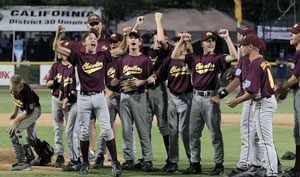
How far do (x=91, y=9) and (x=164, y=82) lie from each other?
83.1ft

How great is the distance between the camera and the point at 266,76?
9.95 meters

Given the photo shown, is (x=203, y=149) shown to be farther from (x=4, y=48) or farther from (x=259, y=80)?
(x=4, y=48)

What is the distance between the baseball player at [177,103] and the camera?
38.5 ft

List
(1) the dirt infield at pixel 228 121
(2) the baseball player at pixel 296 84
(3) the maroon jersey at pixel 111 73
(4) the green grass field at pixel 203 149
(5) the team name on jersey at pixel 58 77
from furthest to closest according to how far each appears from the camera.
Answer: (1) the dirt infield at pixel 228 121 < (5) the team name on jersey at pixel 58 77 < (3) the maroon jersey at pixel 111 73 < (4) the green grass field at pixel 203 149 < (2) the baseball player at pixel 296 84

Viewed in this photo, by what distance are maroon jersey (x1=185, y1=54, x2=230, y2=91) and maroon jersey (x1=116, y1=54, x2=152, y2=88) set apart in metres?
0.78

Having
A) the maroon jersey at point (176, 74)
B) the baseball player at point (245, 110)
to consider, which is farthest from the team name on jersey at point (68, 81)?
the baseball player at point (245, 110)

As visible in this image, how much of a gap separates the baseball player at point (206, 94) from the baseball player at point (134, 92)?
58cm

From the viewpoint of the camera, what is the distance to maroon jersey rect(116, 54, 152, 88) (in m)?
11.6

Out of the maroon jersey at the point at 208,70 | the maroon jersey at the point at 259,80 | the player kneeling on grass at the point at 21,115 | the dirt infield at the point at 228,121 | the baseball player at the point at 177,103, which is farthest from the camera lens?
the dirt infield at the point at 228,121

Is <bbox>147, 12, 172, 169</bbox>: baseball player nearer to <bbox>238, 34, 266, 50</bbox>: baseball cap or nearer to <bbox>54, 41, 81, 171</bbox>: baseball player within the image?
<bbox>54, 41, 81, 171</bbox>: baseball player

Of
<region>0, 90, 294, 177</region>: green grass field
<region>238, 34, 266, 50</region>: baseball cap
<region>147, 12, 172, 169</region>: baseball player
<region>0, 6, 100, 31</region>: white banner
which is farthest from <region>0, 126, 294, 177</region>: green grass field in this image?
<region>0, 6, 100, 31</region>: white banner

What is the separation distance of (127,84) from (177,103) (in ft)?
2.72

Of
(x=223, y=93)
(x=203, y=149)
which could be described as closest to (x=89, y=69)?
(x=223, y=93)

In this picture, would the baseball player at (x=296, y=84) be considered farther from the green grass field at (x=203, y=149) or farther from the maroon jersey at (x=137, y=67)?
the maroon jersey at (x=137, y=67)
